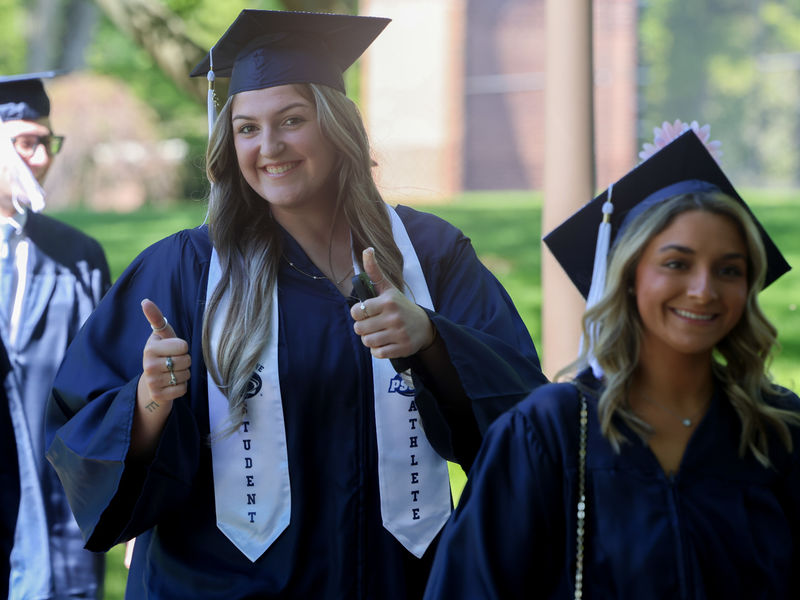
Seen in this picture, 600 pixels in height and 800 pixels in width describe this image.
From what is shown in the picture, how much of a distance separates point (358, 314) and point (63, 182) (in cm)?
2013

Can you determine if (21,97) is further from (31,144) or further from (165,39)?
(165,39)

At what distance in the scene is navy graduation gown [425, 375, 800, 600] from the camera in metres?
2.22

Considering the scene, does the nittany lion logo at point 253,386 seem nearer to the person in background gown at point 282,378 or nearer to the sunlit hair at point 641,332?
the person in background gown at point 282,378

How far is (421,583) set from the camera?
9.91ft

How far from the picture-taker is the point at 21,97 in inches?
181

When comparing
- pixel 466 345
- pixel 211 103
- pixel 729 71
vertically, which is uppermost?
pixel 729 71

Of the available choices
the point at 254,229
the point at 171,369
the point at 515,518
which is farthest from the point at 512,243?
the point at 515,518

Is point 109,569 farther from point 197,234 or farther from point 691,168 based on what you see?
point 691,168

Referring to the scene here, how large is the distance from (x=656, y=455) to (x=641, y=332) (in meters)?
0.27

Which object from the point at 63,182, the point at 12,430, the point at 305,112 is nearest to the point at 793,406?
the point at 305,112

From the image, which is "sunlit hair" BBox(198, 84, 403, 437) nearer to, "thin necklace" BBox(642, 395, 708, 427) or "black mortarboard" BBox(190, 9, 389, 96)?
"black mortarboard" BBox(190, 9, 389, 96)

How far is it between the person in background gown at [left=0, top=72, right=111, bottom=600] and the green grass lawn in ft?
3.12

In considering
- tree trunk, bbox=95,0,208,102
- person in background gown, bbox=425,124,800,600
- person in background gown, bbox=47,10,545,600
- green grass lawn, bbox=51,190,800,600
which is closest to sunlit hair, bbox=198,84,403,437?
person in background gown, bbox=47,10,545,600

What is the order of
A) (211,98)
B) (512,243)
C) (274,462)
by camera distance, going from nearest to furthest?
(274,462) → (211,98) → (512,243)
